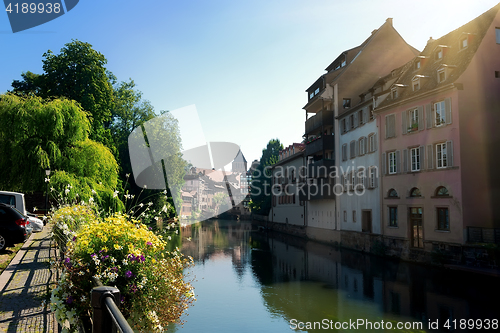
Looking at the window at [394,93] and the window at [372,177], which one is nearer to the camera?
the window at [394,93]

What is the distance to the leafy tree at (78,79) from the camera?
98.1 feet

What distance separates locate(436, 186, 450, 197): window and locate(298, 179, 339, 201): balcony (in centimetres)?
1316

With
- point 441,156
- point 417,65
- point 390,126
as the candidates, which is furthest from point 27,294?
point 417,65

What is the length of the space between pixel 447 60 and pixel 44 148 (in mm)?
23120

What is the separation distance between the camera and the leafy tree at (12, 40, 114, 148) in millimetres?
29906

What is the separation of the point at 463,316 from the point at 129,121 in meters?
36.1

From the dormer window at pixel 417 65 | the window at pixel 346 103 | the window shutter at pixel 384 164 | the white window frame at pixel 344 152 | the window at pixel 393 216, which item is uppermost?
the dormer window at pixel 417 65

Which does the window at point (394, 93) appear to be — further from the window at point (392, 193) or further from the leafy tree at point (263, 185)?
the leafy tree at point (263, 185)

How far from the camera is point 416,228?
2345 cm

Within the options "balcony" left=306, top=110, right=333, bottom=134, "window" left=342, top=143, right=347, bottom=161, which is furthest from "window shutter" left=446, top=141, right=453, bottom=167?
"balcony" left=306, top=110, right=333, bottom=134

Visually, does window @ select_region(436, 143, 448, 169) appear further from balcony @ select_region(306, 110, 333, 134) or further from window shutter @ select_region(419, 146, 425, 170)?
balcony @ select_region(306, 110, 333, 134)

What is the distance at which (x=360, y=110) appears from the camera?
101ft

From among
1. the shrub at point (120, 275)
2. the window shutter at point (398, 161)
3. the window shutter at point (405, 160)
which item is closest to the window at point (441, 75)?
the window shutter at point (405, 160)

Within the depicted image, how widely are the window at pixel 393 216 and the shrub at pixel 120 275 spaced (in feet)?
72.5
